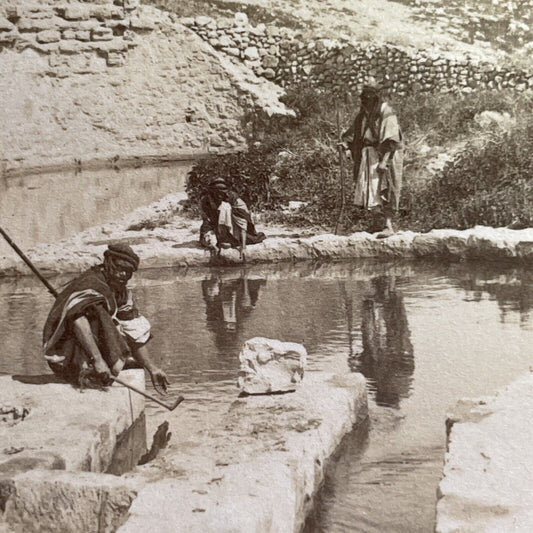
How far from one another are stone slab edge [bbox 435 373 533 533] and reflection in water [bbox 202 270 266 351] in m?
2.49

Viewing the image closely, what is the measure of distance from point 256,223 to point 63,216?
9.29 ft

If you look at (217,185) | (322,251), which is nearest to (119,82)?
(217,185)

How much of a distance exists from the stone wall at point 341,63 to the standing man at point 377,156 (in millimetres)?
4622

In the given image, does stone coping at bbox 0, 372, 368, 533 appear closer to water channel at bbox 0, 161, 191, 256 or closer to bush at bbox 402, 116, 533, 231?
bush at bbox 402, 116, 533, 231

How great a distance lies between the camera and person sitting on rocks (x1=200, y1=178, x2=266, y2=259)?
973 centimetres

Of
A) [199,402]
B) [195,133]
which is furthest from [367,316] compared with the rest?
[195,133]

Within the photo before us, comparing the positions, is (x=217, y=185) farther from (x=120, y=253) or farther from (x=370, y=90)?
(x=120, y=253)

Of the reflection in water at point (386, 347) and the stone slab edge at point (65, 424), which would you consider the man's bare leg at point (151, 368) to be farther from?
the reflection in water at point (386, 347)

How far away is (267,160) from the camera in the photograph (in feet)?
43.2

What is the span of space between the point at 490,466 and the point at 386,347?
2.61 meters

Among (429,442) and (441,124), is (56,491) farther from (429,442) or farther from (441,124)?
(441,124)

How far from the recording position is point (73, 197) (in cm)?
1426

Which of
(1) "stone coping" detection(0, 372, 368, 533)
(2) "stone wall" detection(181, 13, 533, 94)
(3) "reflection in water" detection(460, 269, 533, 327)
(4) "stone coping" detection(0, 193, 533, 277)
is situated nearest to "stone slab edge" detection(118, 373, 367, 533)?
A: (1) "stone coping" detection(0, 372, 368, 533)

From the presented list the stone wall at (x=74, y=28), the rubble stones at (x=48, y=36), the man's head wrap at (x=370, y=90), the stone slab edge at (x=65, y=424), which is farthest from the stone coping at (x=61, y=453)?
the rubble stones at (x=48, y=36)
